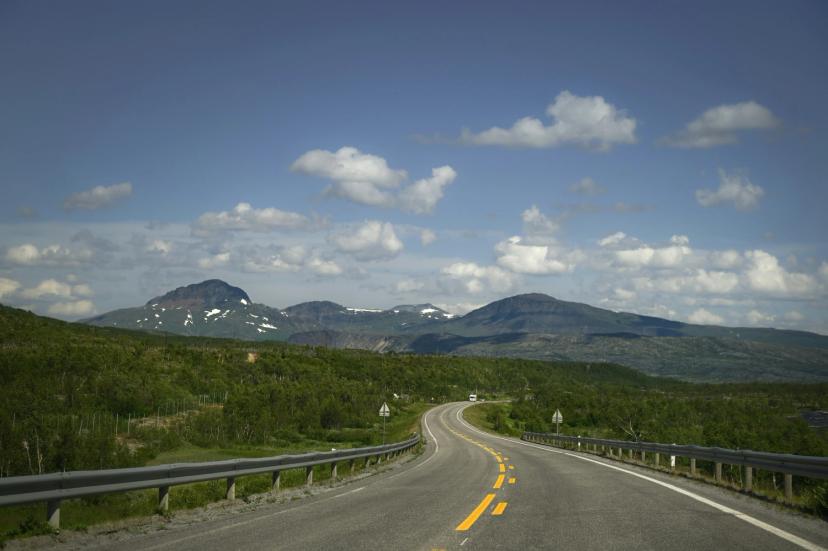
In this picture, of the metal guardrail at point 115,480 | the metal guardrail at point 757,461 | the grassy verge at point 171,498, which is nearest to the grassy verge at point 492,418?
the grassy verge at point 171,498

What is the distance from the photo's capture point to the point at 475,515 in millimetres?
11711

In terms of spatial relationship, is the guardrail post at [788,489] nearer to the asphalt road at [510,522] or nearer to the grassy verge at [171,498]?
the asphalt road at [510,522]

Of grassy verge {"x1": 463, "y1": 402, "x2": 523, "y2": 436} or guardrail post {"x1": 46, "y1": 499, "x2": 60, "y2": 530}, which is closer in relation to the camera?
guardrail post {"x1": 46, "y1": 499, "x2": 60, "y2": 530}

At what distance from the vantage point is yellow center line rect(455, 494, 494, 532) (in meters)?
10.4

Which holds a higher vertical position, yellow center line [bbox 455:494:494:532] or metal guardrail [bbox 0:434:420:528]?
metal guardrail [bbox 0:434:420:528]

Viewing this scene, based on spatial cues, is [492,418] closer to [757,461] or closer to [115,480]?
[757,461]

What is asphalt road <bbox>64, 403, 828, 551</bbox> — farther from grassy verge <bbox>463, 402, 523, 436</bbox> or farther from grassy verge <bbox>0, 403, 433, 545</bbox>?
grassy verge <bbox>463, 402, 523, 436</bbox>

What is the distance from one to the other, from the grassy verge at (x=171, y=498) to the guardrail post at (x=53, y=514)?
0.09 m

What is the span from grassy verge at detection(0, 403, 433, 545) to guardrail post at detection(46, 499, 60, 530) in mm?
93

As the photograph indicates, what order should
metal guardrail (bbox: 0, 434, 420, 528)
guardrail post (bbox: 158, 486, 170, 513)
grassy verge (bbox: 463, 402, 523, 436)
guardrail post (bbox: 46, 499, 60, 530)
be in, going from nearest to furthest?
1. metal guardrail (bbox: 0, 434, 420, 528)
2. guardrail post (bbox: 46, 499, 60, 530)
3. guardrail post (bbox: 158, 486, 170, 513)
4. grassy verge (bbox: 463, 402, 523, 436)

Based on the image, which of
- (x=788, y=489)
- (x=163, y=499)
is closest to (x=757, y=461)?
(x=788, y=489)

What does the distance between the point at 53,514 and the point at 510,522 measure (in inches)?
262

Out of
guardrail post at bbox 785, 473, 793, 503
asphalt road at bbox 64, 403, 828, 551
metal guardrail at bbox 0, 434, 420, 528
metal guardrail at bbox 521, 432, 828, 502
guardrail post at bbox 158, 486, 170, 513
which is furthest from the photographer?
guardrail post at bbox 785, 473, 793, 503

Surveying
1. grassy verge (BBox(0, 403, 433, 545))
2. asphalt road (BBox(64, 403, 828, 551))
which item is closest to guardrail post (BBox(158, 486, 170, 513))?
grassy verge (BBox(0, 403, 433, 545))
